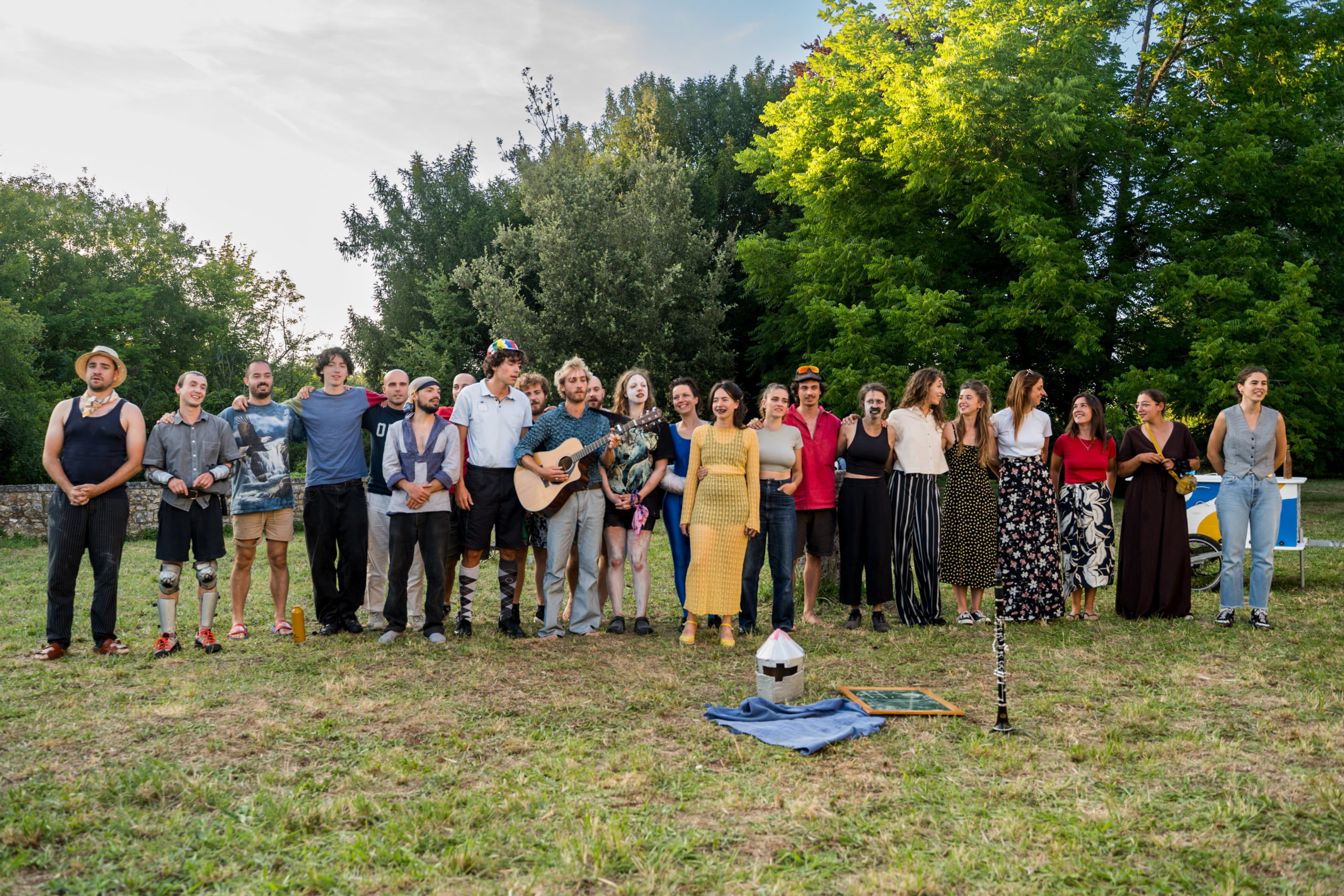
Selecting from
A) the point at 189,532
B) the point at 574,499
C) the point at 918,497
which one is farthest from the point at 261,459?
the point at 918,497

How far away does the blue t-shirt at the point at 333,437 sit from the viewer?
22.3 ft

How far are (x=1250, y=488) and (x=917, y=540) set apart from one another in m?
2.74

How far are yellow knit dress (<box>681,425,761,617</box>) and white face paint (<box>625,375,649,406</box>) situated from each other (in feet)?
1.78

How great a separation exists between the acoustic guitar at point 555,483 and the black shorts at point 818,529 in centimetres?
192

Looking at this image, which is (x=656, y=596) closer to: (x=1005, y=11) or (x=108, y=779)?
(x=108, y=779)

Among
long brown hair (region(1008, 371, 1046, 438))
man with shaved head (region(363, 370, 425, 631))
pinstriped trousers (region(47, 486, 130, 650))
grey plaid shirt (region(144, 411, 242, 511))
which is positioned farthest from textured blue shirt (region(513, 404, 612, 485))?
long brown hair (region(1008, 371, 1046, 438))

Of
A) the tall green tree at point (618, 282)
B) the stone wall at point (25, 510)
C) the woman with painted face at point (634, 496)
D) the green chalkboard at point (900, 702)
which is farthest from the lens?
the tall green tree at point (618, 282)

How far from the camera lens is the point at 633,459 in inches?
273

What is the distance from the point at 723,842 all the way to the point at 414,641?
3.94 meters

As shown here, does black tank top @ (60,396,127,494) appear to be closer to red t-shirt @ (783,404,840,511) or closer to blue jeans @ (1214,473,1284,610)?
red t-shirt @ (783,404,840,511)

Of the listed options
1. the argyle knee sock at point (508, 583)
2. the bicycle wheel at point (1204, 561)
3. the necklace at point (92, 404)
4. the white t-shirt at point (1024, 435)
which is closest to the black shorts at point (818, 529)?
the white t-shirt at point (1024, 435)

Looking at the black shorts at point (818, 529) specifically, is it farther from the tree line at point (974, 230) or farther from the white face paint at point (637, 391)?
the tree line at point (974, 230)

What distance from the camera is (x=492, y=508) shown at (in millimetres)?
6719

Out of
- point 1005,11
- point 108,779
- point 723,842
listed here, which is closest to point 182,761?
point 108,779
